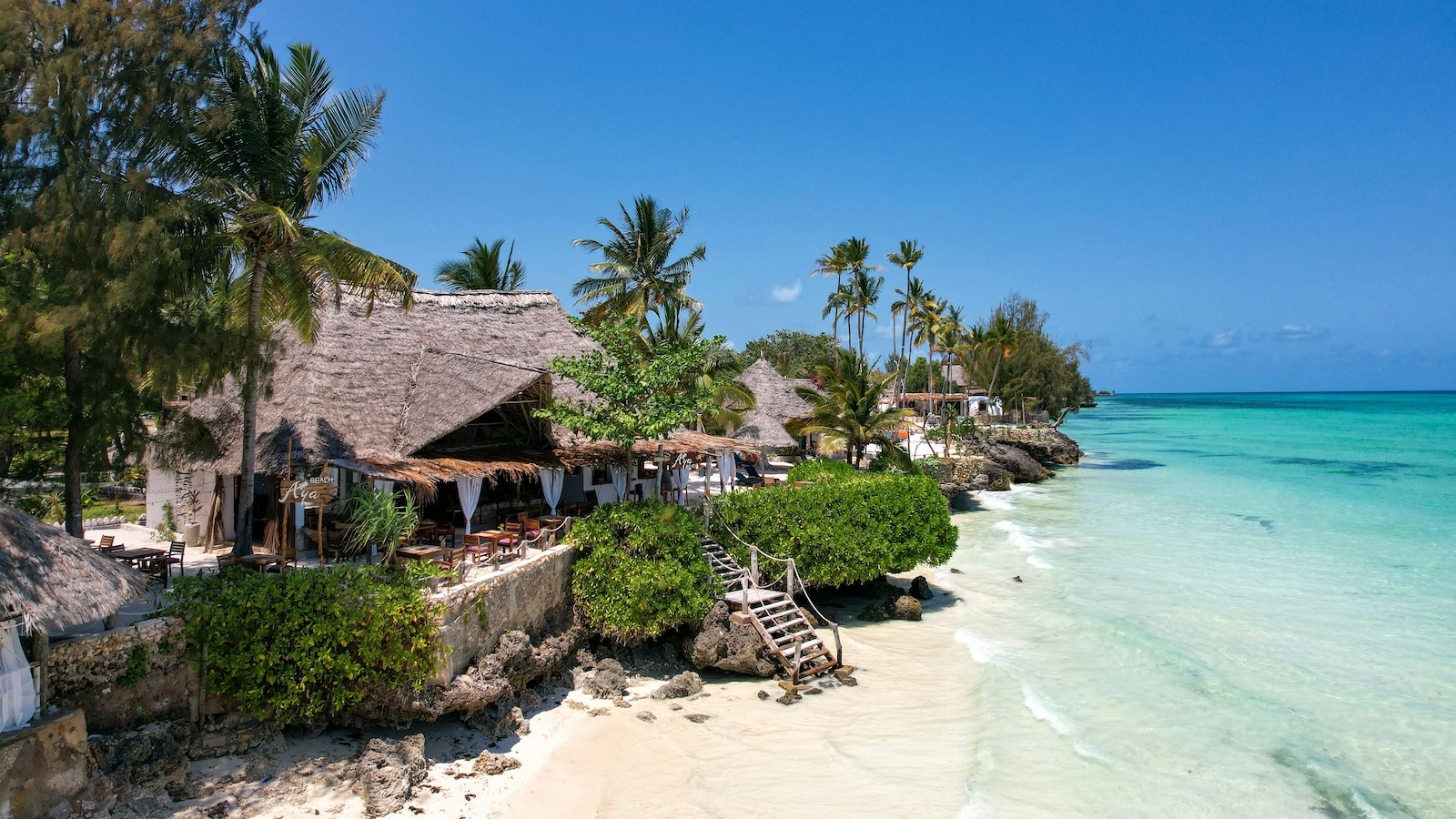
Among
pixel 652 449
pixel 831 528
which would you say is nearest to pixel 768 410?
pixel 652 449

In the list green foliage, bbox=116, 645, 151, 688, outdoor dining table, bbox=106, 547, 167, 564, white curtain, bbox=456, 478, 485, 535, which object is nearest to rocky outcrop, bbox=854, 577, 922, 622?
white curtain, bbox=456, 478, 485, 535

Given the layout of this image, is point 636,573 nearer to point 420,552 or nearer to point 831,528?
point 420,552

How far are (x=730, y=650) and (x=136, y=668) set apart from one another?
7.85 m

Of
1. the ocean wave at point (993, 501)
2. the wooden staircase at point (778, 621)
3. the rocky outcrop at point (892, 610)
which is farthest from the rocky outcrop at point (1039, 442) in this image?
the wooden staircase at point (778, 621)

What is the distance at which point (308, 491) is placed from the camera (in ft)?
34.9

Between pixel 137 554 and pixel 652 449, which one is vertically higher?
pixel 652 449

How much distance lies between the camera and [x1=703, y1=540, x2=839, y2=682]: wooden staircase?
12.8 meters

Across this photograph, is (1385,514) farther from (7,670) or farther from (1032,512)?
(7,670)

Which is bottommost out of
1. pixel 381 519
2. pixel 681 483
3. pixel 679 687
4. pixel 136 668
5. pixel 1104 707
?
pixel 1104 707

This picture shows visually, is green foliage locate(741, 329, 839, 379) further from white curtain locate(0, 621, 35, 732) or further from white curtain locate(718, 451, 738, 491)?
white curtain locate(0, 621, 35, 732)

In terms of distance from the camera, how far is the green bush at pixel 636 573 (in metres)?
12.4

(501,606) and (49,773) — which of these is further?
(501,606)

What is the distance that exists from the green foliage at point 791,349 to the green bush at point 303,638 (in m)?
49.5

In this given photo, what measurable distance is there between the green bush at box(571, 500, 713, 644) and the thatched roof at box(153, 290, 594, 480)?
2.11m
